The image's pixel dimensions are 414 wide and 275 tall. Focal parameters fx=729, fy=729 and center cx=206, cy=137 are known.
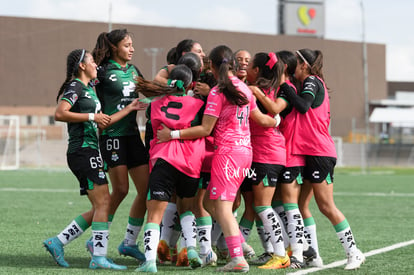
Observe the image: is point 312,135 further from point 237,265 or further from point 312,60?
point 237,265

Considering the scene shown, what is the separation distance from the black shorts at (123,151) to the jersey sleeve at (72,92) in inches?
23.2

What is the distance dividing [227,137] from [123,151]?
45.0 inches

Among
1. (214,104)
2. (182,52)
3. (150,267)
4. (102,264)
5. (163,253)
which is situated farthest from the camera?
(182,52)

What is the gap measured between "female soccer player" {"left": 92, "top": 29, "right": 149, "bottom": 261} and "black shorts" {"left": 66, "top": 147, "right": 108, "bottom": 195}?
1.16 ft

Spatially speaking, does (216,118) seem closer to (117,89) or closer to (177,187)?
(177,187)

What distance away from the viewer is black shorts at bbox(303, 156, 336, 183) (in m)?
6.74

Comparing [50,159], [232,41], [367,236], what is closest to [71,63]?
[367,236]

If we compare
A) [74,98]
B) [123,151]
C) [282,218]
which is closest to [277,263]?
[282,218]

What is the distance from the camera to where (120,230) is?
979 cm

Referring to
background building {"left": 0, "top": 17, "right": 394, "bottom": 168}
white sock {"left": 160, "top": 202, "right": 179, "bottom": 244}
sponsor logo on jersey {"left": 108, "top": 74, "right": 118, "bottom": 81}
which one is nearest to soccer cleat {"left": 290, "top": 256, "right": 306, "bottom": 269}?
white sock {"left": 160, "top": 202, "right": 179, "bottom": 244}

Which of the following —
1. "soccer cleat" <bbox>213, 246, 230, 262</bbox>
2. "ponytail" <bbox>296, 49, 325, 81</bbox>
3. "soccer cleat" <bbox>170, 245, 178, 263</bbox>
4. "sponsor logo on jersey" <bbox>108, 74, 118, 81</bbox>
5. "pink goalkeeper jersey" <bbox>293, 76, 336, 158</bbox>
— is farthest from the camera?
"soccer cleat" <bbox>213, 246, 230, 262</bbox>

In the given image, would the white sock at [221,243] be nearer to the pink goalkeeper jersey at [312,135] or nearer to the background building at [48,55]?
the pink goalkeeper jersey at [312,135]

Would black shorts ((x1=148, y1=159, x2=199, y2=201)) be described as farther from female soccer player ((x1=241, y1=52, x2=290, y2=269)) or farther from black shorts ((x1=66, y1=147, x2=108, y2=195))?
female soccer player ((x1=241, y1=52, x2=290, y2=269))

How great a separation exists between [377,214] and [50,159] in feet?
114
